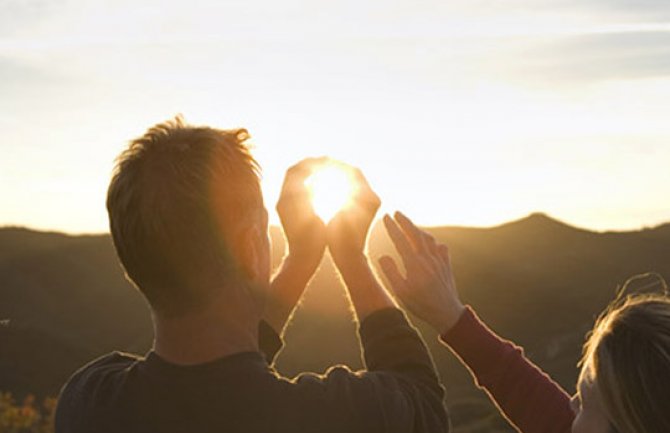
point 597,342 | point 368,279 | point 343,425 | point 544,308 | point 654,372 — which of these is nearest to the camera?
point 654,372

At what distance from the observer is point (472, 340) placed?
293 centimetres

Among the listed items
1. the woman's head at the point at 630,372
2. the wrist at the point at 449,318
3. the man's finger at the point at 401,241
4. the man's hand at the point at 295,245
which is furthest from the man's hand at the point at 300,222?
the woman's head at the point at 630,372

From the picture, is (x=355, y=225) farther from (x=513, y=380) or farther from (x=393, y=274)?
(x=513, y=380)

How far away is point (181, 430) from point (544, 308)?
3809 centimetres

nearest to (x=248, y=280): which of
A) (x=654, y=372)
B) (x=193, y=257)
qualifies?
(x=193, y=257)

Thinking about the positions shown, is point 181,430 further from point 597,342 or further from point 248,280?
point 597,342

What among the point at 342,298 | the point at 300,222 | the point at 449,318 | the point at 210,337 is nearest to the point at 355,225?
the point at 300,222

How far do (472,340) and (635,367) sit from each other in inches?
30.6

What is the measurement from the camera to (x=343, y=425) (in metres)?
2.61

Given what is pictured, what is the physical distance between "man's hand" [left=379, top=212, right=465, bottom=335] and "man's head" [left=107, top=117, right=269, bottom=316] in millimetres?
389

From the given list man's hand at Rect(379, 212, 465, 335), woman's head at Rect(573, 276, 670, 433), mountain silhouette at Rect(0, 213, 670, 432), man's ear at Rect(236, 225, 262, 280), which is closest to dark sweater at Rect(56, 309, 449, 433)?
man's hand at Rect(379, 212, 465, 335)

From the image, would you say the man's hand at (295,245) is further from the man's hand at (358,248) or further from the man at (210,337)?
the man at (210,337)

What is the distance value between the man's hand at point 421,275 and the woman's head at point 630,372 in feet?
1.85

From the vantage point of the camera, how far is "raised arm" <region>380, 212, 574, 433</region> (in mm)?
2877
